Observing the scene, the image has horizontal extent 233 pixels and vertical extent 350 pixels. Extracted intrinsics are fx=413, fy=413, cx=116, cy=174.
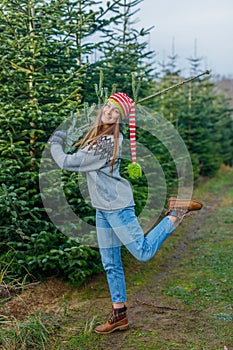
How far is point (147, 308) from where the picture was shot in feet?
12.3

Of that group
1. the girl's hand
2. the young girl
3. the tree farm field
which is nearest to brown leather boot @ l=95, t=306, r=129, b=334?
the tree farm field

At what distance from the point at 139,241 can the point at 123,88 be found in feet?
9.94

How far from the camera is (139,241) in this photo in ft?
9.70

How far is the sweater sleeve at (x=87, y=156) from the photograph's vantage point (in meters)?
2.87

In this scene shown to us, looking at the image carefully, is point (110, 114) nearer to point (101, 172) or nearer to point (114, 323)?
point (101, 172)

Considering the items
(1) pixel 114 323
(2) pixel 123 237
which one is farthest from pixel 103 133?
(1) pixel 114 323

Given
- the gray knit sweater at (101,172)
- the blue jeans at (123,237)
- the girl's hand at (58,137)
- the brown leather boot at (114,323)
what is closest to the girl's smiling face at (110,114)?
the gray knit sweater at (101,172)

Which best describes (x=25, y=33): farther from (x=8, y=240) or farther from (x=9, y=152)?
(x=8, y=240)

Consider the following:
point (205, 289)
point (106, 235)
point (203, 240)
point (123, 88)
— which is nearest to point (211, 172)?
point (203, 240)

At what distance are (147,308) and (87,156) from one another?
1.66 m

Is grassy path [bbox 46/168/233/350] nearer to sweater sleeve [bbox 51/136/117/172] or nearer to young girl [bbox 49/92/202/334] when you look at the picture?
young girl [bbox 49/92/202/334]

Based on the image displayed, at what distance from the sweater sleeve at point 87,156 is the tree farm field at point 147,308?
123 cm

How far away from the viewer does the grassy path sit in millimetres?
3105

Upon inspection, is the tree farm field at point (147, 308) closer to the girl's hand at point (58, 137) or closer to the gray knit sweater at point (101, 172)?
the gray knit sweater at point (101, 172)
